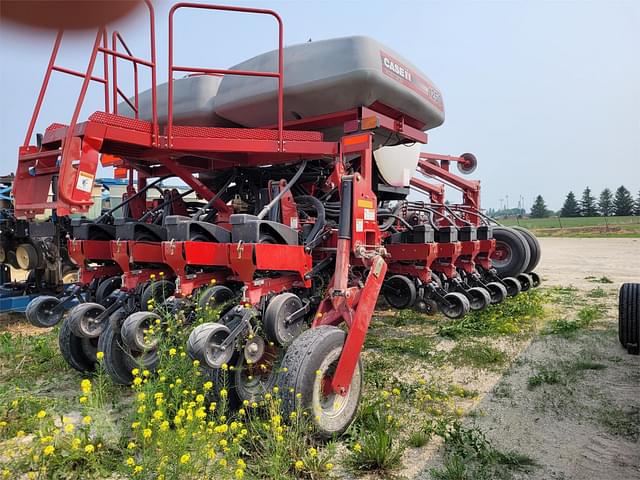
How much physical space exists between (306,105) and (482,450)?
10.3 feet

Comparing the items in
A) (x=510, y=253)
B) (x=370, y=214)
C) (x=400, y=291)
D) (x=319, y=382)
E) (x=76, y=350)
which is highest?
(x=370, y=214)

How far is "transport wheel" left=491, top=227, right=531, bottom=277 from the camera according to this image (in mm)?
8328

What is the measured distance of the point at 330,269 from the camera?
15.1 ft

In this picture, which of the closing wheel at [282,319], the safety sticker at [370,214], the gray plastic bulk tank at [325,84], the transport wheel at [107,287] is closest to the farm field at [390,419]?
the closing wheel at [282,319]

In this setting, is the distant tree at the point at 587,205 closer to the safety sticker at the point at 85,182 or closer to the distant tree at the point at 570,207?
the distant tree at the point at 570,207

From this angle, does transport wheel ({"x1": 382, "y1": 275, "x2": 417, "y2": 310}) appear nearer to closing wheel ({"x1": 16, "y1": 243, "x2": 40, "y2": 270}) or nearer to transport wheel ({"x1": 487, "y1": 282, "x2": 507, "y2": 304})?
transport wheel ({"x1": 487, "y1": 282, "x2": 507, "y2": 304})

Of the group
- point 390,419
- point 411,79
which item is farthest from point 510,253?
point 390,419

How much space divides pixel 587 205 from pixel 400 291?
259 ft

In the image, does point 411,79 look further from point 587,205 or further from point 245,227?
point 587,205

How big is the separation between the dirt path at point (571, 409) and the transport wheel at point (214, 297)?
1.89m

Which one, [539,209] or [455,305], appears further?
[539,209]

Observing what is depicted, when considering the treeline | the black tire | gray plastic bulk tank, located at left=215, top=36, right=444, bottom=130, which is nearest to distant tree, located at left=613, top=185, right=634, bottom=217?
the treeline

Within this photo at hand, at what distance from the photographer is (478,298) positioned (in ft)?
21.2

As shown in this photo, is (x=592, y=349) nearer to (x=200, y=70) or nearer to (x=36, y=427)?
(x=200, y=70)
